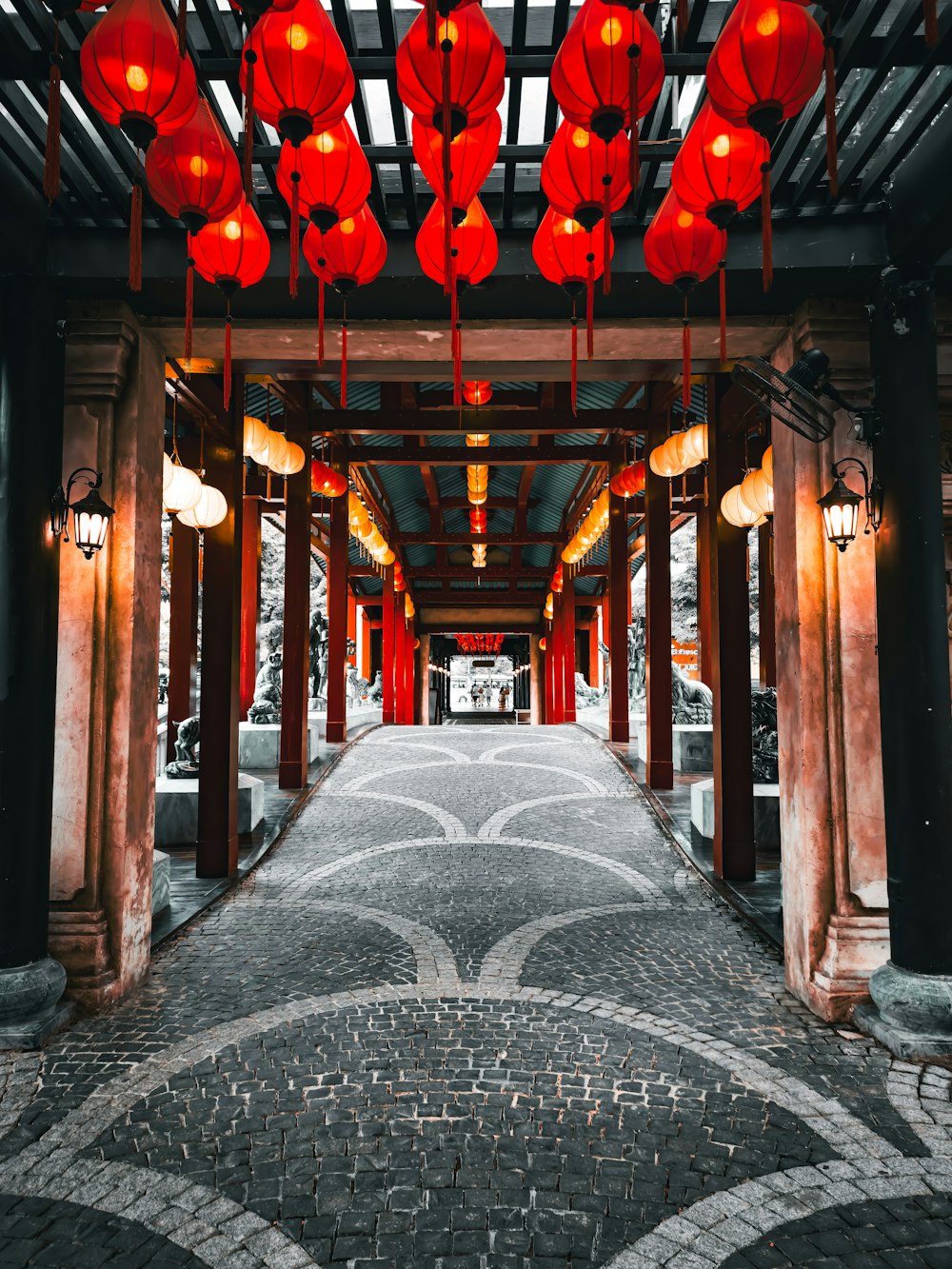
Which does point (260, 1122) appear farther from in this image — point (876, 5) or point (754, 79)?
point (876, 5)

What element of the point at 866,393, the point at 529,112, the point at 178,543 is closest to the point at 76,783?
the point at 529,112

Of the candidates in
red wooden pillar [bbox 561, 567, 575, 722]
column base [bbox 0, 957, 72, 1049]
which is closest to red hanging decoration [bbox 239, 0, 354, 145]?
column base [bbox 0, 957, 72, 1049]

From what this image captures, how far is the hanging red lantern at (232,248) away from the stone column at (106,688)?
142cm

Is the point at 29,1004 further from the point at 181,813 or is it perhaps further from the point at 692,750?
the point at 692,750

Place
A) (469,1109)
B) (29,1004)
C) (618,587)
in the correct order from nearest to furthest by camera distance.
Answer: (469,1109)
(29,1004)
(618,587)

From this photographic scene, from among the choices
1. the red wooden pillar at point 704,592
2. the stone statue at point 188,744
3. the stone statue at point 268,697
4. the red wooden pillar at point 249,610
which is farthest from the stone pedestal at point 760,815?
the red wooden pillar at point 249,610

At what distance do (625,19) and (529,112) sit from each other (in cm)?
170

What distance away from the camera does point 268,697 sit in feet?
44.8

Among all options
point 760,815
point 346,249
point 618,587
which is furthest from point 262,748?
point 346,249

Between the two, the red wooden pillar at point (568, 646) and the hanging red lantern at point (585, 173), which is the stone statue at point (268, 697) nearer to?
the red wooden pillar at point (568, 646)

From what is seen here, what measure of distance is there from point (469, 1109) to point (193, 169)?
3769 mm

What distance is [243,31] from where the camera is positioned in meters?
3.14

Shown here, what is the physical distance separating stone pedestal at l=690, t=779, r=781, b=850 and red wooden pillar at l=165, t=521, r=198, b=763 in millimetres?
6971

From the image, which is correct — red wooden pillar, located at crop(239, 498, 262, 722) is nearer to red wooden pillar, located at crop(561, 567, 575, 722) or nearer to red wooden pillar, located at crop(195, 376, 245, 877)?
red wooden pillar, located at crop(561, 567, 575, 722)
